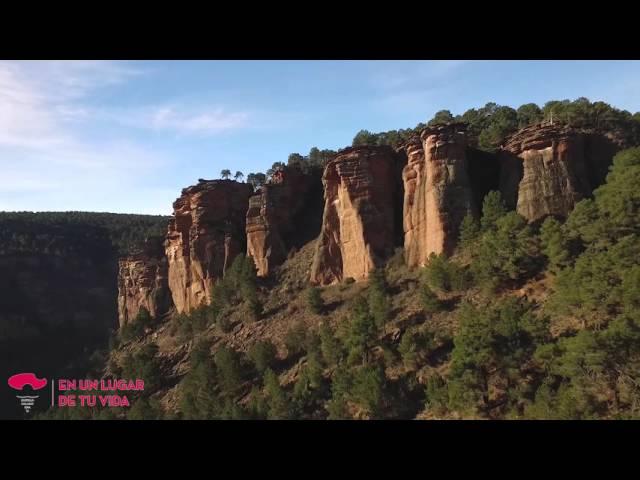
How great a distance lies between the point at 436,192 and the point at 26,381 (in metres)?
64.8

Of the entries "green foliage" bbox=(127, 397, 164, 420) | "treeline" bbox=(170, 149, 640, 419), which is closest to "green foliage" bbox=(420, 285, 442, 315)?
"treeline" bbox=(170, 149, 640, 419)

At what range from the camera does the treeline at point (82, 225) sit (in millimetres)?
100625

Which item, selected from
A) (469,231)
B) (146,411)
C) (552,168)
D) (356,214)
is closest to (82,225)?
(356,214)

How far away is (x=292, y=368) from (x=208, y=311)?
1594cm

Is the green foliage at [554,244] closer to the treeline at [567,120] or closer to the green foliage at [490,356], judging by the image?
the green foliage at [490,356]

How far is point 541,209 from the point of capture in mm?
33156

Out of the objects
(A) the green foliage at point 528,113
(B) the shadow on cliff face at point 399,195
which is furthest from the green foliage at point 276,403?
(A) the green foliage at point 528,113

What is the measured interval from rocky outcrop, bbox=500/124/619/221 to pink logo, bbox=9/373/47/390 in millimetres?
63811

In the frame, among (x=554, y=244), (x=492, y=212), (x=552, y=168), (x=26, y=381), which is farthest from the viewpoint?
(x=26, y=381)

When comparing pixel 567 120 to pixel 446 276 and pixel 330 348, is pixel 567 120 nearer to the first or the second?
pixel 446 276

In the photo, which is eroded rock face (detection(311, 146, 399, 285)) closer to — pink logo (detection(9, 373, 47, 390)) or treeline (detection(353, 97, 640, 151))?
treeline (detection(353, 97, 640, 151))

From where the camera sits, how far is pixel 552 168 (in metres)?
34.4
